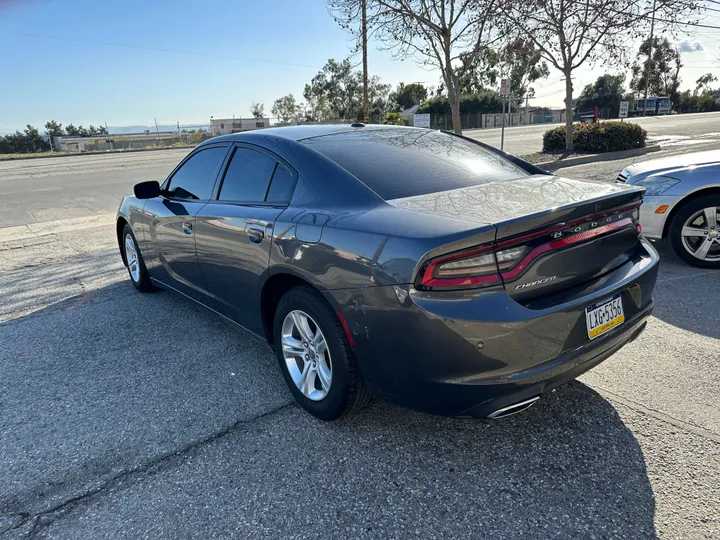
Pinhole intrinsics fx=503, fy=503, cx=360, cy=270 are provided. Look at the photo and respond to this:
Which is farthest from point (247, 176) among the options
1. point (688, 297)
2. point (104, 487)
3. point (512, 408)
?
point (688, 297)

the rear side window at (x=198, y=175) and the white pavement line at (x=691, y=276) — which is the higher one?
the rear side window at (x=198, y=175)

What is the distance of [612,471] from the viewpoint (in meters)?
2.31

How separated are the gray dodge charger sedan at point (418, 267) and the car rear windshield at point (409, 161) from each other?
0.6 inches

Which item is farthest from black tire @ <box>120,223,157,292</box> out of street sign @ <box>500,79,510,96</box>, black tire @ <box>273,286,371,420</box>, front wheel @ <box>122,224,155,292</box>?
street sign @ <box>500,79,510,96</box>

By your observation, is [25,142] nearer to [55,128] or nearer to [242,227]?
[55,128]

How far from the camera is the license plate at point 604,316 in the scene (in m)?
2.32

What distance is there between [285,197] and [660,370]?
2.56 meters

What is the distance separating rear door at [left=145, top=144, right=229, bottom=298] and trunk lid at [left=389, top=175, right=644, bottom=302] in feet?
6.04

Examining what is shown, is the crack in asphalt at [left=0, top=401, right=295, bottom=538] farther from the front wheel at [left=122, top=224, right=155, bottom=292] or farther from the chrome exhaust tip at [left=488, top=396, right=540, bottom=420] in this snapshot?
the front wheel at [left=122, top=224, right=155, bottom=292]

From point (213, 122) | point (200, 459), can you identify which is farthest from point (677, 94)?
point (200, 459)

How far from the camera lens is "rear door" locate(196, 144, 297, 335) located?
2.98 meters

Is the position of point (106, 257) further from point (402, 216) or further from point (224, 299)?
point (402, 216)

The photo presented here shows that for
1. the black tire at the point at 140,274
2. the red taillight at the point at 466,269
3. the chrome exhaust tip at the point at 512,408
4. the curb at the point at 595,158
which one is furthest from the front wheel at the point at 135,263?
the curb at the point at 595,158

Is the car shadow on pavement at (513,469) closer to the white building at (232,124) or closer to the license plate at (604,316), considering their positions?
the license plate at (604,316)
